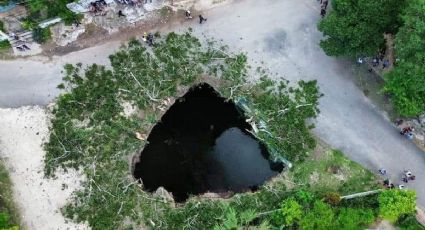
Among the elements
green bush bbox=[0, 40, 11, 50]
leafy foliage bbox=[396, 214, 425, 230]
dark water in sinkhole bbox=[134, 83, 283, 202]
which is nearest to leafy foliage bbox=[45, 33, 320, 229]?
dark water in sinkhole bbox=[134, 83, 283, 202]

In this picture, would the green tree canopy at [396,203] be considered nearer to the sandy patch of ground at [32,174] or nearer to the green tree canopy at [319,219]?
the green tree canopy at [319,219]

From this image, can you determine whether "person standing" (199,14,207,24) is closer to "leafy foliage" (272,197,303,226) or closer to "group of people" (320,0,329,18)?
"group of people" (320,0,329,18)

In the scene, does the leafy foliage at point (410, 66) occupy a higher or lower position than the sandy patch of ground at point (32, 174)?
higher

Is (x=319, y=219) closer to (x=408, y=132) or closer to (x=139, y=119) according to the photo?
(x=408, y=132)

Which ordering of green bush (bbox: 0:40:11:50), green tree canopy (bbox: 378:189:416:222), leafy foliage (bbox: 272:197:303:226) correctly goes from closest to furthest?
1. green tree canopy (bbox: 378:189:416:222)
2. leafy foliage (bbox: 272:197:303:226)
3. green bush (bbox: 0:40:11:50)

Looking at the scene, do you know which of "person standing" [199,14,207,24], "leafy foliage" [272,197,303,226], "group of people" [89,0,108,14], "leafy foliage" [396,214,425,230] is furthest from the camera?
"person standing" [199,14,207,24]

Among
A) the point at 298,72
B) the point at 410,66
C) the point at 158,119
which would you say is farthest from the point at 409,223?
the point at 158,119

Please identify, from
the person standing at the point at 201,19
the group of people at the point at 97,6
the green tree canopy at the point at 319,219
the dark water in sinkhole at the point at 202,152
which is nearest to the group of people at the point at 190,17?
the person standing at the point at 201,19
